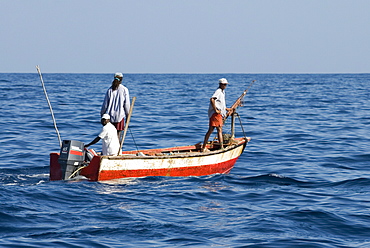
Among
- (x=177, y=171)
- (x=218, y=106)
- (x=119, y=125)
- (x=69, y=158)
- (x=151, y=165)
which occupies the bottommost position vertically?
(x=177, y=171)

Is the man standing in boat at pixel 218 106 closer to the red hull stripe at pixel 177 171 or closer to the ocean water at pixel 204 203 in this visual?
the red hull stripe at pixel 177 171

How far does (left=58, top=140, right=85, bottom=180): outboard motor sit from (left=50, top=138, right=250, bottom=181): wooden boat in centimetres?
2

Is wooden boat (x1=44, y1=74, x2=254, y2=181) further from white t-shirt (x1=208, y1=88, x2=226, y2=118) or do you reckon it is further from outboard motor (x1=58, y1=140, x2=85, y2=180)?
white t-shirt (x1=208, y1=88, x2=226, y2=118)

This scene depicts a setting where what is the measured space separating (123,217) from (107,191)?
1.98 m

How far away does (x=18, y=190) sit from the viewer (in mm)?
12102

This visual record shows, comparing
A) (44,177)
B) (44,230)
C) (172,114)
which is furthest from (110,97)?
(172,114)

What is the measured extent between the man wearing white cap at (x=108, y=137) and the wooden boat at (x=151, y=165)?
32 cm

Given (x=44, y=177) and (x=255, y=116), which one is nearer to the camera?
(x=44, y=177)

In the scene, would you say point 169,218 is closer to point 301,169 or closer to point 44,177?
point 44,177

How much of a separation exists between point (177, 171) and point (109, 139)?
2144 mm

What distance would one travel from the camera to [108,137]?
13.0 metres

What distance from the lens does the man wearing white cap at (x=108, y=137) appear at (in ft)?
42.3

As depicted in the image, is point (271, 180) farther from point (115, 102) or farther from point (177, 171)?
point (115, 102)

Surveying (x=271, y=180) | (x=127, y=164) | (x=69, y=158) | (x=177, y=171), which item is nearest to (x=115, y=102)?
(x=127, y=164)
